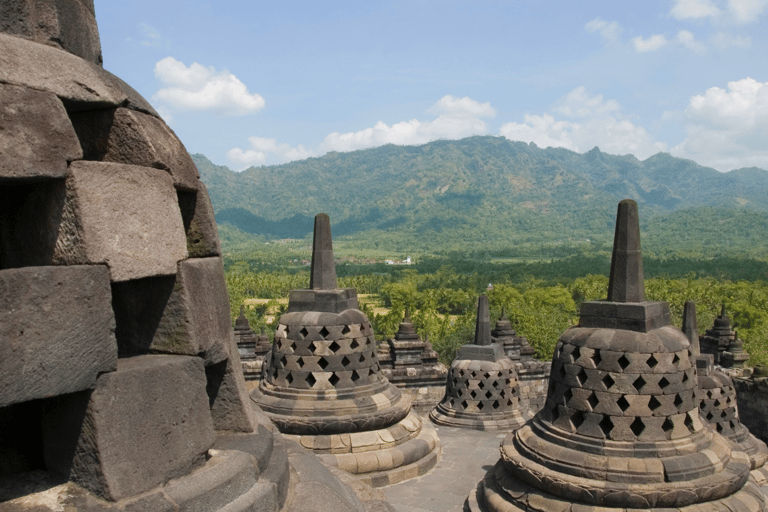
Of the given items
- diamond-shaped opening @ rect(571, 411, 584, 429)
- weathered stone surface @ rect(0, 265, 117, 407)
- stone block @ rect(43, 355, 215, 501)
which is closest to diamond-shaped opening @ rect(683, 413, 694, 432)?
diamond-shaped opening @ rect(571, 411, 584, 429)

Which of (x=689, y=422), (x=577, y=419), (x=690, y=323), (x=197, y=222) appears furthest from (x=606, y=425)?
(x=690, y=323)

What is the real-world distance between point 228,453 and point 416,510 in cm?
495

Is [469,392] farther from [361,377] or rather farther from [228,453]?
[228,453]

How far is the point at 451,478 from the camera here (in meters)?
8.48

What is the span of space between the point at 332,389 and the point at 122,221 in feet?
18.5

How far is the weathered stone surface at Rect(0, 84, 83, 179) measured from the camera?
7.38ft

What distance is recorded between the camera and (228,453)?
9.86 feet

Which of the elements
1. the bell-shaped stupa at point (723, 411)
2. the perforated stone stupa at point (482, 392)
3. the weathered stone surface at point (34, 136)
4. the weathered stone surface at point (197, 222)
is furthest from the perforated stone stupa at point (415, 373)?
the weathered stone surface at point (34, 136)

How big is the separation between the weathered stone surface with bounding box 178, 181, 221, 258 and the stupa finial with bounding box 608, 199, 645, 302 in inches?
179

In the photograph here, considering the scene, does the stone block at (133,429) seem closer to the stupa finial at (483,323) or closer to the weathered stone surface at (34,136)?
the weathered stone surface at (34,136)

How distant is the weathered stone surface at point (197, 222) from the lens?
3.24 m

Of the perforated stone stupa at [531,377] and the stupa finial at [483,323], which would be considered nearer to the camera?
the stupa finial at [483,323]

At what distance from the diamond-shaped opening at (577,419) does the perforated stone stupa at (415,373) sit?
338 inches

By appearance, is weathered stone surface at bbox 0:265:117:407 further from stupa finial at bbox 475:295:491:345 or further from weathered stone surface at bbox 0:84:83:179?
stupa finial at bbox 475:295:491:345
